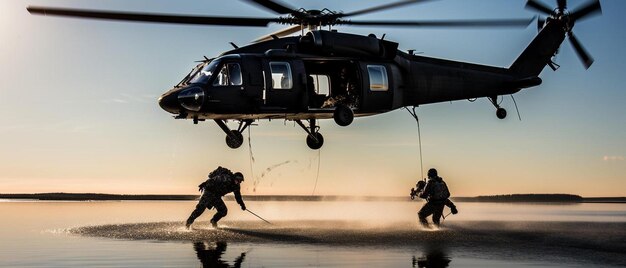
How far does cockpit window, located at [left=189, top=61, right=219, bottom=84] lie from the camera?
21.8 m

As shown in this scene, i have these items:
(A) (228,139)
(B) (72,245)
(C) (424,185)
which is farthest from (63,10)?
(C) (424,185)

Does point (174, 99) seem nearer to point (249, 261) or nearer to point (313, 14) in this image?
point (313, 14)

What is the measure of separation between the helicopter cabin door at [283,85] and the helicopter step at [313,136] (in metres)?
2.25

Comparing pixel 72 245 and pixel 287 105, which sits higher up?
pixel 287 105

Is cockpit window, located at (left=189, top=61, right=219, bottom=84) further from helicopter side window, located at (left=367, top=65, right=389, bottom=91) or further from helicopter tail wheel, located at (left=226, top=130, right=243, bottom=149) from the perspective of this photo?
helicopter side window, located at (left=367, top=65, right=389, bottom=91)

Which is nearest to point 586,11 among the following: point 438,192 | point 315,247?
point 438,192

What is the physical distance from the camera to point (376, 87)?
941 inches

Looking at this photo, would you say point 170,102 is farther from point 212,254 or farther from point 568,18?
point 568,18

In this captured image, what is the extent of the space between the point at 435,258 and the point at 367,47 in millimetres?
9262

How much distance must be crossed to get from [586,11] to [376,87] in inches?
360

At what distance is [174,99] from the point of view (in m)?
21.5

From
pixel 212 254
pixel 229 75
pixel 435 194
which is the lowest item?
pixel 212 254

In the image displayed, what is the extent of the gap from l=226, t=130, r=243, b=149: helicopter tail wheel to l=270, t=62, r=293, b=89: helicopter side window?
2.57 meters

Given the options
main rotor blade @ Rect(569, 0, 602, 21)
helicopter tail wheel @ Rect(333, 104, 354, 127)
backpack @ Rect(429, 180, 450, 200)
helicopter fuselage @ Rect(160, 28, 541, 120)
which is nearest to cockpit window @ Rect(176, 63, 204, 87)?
helicopter fuselage @ Rect(160, 28, 541, 120)
